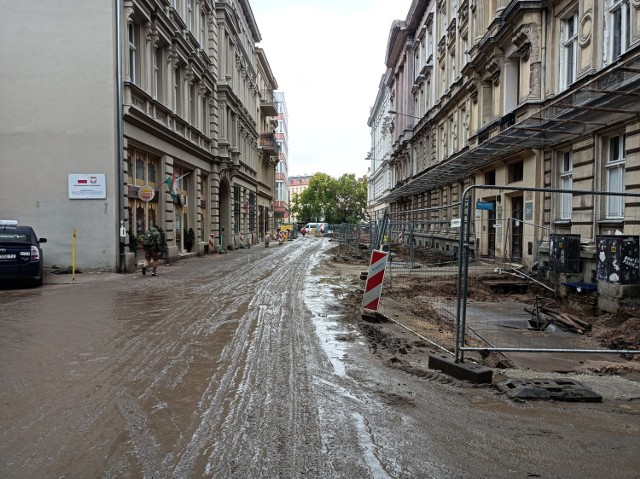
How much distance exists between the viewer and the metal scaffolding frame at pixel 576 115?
9.90 metres

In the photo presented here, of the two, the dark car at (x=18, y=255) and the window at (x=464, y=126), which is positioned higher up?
the window at (x=464, y=126)

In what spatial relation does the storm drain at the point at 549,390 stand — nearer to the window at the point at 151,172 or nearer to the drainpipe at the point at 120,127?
the drainpipe at the point at 120,127

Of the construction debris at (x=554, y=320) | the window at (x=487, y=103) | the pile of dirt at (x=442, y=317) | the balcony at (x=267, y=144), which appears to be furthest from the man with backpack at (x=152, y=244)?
the balcony at (x=267, y=144)

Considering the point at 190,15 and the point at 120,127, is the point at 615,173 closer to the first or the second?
the point at 120,127

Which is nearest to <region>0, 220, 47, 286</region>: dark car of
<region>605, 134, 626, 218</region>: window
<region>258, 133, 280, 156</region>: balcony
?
<region>605, 134, 626, 218</region>: window

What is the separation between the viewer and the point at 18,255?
1210 cm

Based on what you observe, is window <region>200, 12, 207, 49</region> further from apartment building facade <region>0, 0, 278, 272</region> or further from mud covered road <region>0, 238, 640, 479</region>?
mud covered road <region>0, 238, 640, 479</region>

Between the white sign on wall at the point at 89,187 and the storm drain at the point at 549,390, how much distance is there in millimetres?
13939

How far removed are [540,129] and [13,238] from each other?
13.6 meters

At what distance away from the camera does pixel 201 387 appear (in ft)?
15.9

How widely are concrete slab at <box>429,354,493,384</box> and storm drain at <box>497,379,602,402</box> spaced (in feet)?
0.51

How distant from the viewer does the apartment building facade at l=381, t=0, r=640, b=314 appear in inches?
362

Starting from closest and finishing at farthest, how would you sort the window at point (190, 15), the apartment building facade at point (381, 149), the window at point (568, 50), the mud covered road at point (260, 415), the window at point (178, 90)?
1. the mud covered road at point (260, 415)
2. the window at point (568, 50)
3. the window at point (178, 90)
4. the window at point (190, 15)
5. the apartment building facade at point (381, 149)

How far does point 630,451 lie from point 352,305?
690cm
